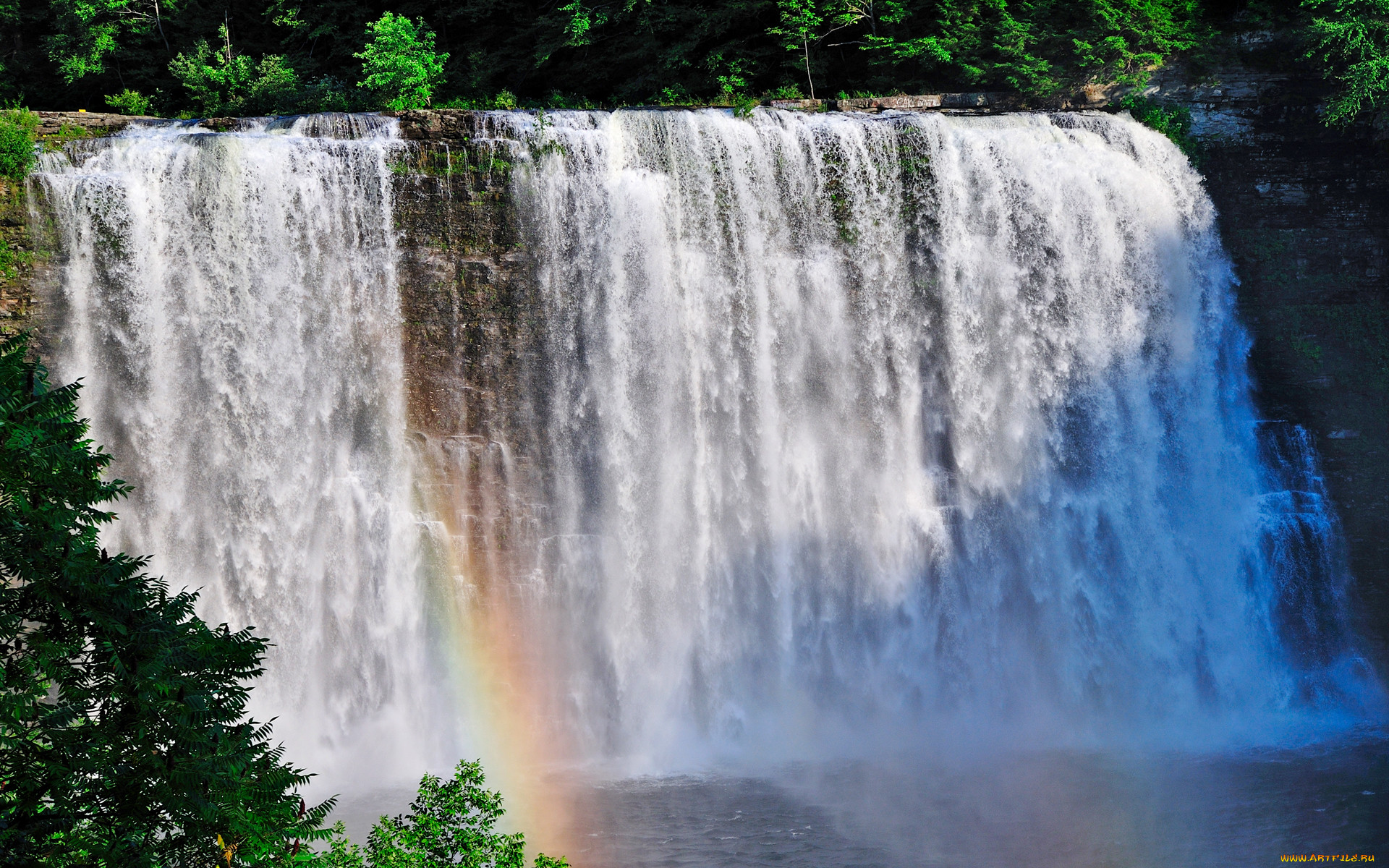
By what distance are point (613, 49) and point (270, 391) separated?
13.7 meters

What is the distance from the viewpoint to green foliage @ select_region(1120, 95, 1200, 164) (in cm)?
2181

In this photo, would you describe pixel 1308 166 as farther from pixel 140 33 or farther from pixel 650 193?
pixel 140 33

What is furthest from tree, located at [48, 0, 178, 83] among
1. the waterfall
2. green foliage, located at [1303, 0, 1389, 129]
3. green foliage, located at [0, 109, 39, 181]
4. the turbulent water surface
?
green foliage, located at [1303, 0, 1389, 129]

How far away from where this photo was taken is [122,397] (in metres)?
17.2

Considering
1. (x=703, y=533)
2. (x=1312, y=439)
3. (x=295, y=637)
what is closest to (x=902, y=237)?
(x=703, y=533)

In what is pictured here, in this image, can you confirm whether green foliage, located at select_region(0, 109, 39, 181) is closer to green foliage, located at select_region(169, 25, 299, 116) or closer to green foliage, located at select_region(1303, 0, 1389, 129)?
green foliage, located at select_region(169, 25, 299, 116)

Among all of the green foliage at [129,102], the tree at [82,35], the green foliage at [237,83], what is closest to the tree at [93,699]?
the green foliage at [237,83]

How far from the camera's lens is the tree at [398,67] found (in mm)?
24469

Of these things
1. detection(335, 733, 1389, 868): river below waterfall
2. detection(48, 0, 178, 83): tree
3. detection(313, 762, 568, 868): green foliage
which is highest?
detection(48, 0, 178, 83): tree

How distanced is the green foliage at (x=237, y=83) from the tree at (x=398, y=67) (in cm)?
202

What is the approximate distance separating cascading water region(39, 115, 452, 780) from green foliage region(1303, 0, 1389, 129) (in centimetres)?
1806

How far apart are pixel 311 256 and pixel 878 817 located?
12343 mm

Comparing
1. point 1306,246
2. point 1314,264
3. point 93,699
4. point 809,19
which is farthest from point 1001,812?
point 809,19

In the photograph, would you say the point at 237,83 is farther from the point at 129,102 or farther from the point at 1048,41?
the point at 1048,41
